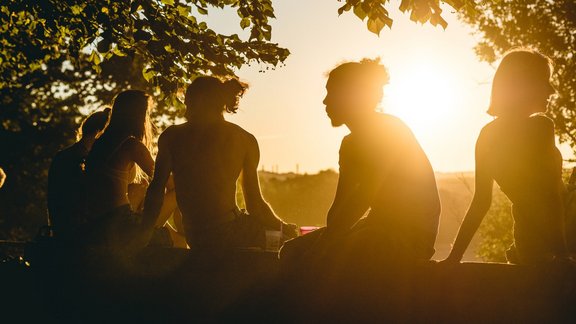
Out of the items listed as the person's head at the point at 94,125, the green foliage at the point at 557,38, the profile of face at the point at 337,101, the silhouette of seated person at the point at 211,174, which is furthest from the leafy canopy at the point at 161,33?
the green foliage at the point at 557,38

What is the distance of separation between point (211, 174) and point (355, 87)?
4.40 ft

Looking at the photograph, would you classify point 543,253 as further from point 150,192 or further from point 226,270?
point 150,192

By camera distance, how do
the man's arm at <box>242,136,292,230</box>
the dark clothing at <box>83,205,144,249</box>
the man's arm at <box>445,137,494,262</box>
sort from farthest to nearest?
1. the man's arm at <box>242,136,292,230</box>
2. the dark clothing at <box>83,205,144,249</box>
3. the man's arm at <box>445,137,494,262</box>

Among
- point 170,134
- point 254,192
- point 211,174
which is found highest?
point 170,134

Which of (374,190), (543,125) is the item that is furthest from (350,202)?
(543,125)

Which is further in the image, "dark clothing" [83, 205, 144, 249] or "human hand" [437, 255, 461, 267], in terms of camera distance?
"dark clothing" [83, 205, 144, 249]

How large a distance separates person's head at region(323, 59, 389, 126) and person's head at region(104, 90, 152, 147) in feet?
6.12

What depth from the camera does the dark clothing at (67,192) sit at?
15.5 ft

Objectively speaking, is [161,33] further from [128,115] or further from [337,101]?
[337,101]

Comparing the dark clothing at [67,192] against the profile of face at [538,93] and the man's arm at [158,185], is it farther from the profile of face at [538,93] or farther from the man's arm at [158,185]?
the profile of face at [538,93]

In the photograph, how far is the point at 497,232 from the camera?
19891 millimetres

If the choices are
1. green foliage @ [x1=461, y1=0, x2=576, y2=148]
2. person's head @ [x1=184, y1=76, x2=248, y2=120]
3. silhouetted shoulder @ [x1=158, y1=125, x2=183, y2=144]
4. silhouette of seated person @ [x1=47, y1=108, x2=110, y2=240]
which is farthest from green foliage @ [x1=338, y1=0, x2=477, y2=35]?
green foliage @ [x1=461, y1=0, x2=576, y2=148]

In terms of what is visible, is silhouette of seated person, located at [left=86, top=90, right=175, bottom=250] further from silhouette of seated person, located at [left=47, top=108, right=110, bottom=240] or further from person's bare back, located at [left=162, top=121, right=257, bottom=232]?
person's bare back, located at [left=162, top=121, right=257, bottom=232]

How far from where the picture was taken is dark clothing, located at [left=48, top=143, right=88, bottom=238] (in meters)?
4.72
